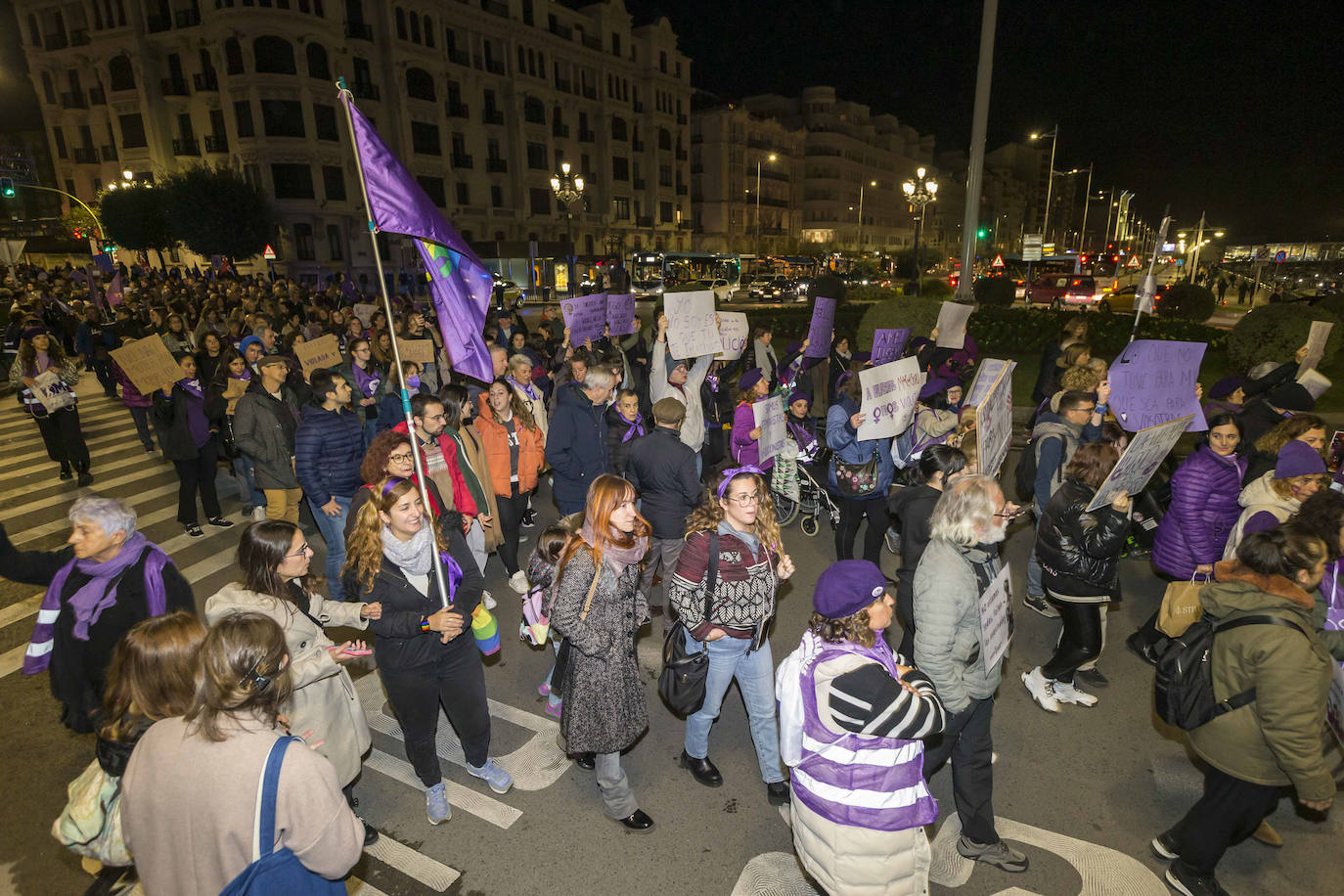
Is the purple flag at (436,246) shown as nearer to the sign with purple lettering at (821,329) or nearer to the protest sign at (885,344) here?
the protest sign at (885,344)

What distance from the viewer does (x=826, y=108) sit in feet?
300

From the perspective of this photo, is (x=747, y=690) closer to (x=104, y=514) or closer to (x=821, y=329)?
(x=104, y=514)

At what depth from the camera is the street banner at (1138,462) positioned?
416 centimetres

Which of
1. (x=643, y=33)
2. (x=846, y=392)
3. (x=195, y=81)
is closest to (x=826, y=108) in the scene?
(x=643, y=33)

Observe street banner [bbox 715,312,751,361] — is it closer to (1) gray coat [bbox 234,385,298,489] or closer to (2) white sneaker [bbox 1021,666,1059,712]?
(1) gray coat [bbox 234,385,298,489]

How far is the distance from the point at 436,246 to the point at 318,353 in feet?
17.0

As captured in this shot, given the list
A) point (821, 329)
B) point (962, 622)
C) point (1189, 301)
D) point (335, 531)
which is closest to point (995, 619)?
point (962, 622)

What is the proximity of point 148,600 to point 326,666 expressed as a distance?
3.38 ft

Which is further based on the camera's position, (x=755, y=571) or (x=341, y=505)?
(x=341, y=505)

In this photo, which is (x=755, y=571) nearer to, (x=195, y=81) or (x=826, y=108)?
(x=195, y=81)

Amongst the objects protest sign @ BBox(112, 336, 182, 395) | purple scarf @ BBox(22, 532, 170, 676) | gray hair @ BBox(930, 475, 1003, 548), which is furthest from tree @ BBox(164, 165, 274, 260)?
gray hair @ BBox(930, 475, 1003, 548)

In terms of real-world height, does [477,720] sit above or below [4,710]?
above

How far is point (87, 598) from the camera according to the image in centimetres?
339

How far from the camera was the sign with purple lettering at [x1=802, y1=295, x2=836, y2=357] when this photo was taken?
1030 cm
